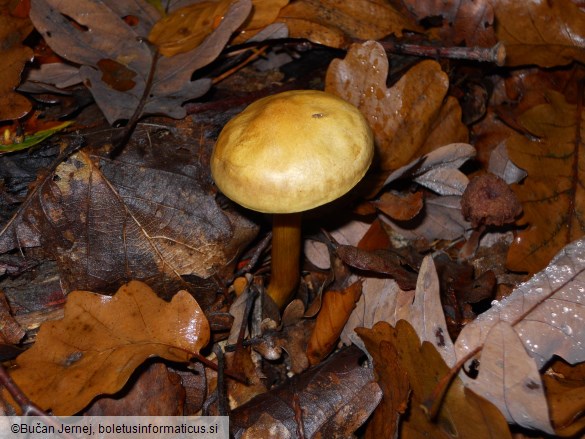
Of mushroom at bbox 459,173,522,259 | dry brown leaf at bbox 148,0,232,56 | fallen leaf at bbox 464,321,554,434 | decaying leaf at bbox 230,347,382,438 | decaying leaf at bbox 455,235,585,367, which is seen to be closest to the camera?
fallen leaf at bbox 464,321,554,434

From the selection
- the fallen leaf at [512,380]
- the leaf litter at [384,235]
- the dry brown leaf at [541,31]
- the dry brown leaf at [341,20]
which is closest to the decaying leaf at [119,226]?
the leaf litter at [384,235]

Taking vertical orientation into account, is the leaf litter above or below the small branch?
below

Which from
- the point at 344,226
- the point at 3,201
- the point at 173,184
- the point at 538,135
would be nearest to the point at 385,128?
the point at 344,226

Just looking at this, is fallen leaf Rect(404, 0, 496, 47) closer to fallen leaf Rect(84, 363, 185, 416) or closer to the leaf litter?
the leaf litter

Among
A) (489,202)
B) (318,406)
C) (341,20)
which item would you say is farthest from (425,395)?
(341,20)

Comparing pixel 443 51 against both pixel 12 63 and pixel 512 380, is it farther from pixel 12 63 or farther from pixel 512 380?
pixel 12 63

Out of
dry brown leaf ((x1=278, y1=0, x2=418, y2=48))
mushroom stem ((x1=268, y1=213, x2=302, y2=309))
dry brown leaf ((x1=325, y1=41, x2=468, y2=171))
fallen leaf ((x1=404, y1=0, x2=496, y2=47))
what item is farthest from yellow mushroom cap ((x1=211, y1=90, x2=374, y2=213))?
fallen leaf ((x1=404, y1=0, x2=496, y2=47))
